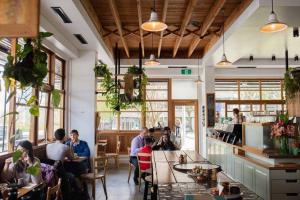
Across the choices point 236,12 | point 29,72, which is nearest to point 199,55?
point 236,12

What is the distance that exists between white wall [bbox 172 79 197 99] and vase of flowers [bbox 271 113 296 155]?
6751mm

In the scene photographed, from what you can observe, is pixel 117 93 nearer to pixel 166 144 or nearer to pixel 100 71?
pixel 100 71

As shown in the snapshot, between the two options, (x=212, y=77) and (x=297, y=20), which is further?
(x=212, y=77)

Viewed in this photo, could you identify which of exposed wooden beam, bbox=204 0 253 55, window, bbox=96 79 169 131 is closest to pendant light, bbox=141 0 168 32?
Answer: exposed wooden beam, bbox=204 0 253 55

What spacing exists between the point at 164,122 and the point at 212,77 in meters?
2.56

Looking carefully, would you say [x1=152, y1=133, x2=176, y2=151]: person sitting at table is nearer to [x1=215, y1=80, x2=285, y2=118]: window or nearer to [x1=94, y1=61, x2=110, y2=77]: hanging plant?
[x1=94, y1=61, x2=110, y2=77]: hanging plant

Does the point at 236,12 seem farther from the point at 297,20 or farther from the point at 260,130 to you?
the point at 260,130

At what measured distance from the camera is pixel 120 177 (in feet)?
27.7

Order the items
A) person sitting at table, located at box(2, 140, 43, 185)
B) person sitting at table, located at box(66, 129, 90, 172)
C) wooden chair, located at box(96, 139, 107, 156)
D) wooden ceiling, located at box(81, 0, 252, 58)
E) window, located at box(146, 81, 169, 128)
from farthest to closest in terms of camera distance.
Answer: window, located at box(146, 81, 169, 128) → wooden chair, located at box(96, 139, 107, 156) → person sitting at table, located at box(66, 129, 90, 172) → wooden ceiling, located at box(81, 0, 252, 58) → person sitting at table, located at box(2, 140, 43, 185)

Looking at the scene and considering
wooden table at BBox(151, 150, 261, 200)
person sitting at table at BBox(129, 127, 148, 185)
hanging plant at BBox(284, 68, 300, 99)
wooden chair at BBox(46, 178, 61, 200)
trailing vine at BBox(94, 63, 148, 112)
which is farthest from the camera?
trailing vine at BBox(94, 63, 148, 112)

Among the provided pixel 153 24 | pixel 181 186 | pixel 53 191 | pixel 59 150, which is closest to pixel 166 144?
pixel 59 150

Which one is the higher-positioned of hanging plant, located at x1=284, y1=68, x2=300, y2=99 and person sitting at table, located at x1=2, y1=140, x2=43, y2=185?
hanging plant, located at x1=284, y1=68, x2=300, y2=99

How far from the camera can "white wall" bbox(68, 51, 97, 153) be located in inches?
314

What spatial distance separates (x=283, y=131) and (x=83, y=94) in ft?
16.7
